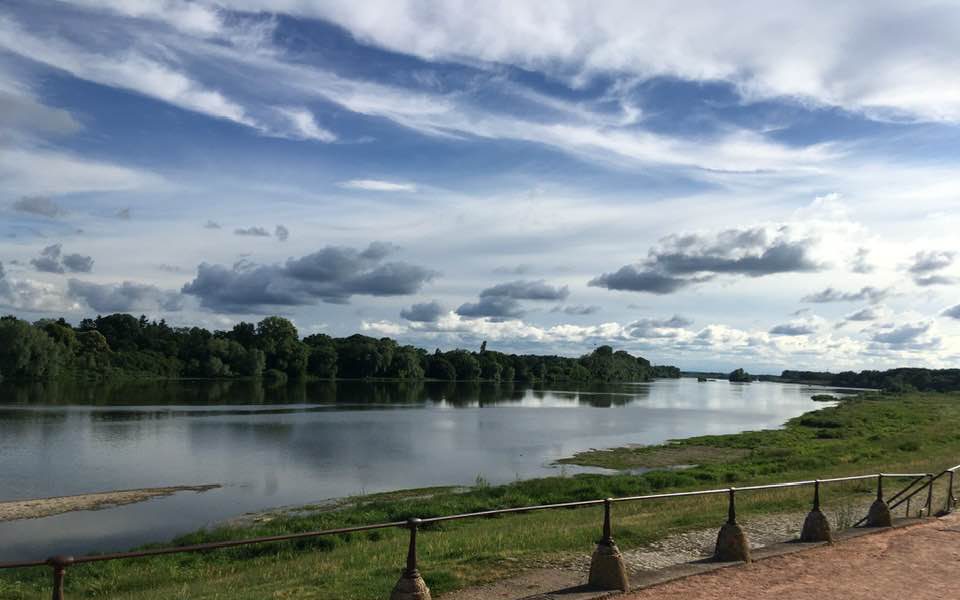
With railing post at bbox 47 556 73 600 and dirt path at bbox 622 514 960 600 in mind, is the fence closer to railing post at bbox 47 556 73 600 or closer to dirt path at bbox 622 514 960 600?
railing post at bbox 47 556 73 600

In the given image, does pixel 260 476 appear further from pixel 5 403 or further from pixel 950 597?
pixel 5 403

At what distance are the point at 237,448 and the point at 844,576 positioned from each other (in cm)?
3282

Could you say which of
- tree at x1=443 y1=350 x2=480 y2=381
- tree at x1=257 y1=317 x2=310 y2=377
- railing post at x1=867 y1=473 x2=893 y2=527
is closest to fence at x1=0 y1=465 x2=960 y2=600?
railing post at x1=867 y1=473 x2=893 y2=527

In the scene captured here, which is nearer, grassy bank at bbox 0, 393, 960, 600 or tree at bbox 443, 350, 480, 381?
grassy bank at bbox 0, 393, 960, 600

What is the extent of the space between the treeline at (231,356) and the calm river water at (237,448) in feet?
88.1

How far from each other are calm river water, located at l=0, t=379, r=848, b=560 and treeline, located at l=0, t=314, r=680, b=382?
2684cm

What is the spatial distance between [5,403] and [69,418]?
12.6 meters

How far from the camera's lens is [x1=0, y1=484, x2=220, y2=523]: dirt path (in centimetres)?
2189

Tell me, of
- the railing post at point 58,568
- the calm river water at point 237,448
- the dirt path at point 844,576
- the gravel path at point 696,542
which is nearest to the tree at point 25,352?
the calm river water at point 237,448

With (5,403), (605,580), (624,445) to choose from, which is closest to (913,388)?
(624,445)

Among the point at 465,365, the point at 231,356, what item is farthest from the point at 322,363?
the point at 465,365

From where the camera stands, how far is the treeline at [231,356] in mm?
94625

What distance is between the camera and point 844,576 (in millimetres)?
9344

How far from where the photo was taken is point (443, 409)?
232 feet
